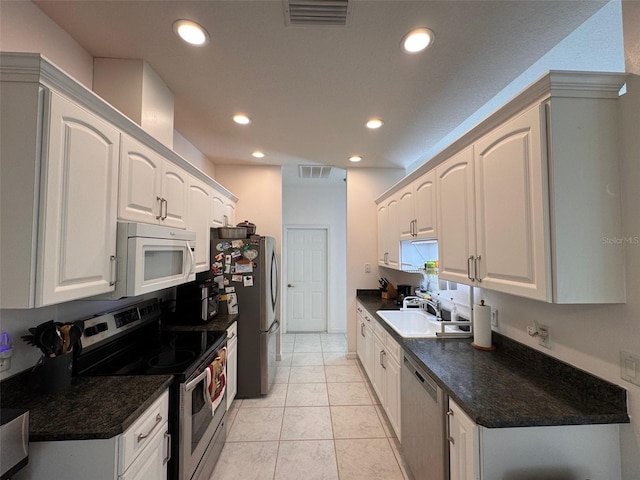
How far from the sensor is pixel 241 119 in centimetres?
241

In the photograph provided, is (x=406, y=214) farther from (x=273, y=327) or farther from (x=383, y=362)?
(x=273, y=327)

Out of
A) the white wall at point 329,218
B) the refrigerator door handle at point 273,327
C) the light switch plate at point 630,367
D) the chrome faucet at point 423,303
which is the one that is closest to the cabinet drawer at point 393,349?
the chrome faucet at point 423,303

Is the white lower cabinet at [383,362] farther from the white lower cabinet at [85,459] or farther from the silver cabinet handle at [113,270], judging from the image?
the silver cabinet handle at [113,270]

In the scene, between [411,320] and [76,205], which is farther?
[411,320]

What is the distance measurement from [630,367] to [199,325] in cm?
264

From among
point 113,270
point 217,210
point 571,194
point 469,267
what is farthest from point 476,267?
point 217,210

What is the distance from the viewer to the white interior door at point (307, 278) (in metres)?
5.05

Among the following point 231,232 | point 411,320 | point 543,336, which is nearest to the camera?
point 543,336

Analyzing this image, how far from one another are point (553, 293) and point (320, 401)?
7.70 feet

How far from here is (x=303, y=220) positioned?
4996 millimetres

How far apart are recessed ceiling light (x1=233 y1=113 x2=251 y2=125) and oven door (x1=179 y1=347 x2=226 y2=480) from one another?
1951mm

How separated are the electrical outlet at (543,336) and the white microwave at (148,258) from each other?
2165mm

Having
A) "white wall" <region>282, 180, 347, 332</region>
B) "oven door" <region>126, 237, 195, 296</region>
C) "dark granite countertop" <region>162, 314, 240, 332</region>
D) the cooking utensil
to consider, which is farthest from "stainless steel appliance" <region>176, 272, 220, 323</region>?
"white wall" <region>282, 180, 347, 332</region>

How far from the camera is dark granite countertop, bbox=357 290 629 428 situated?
1060mm
